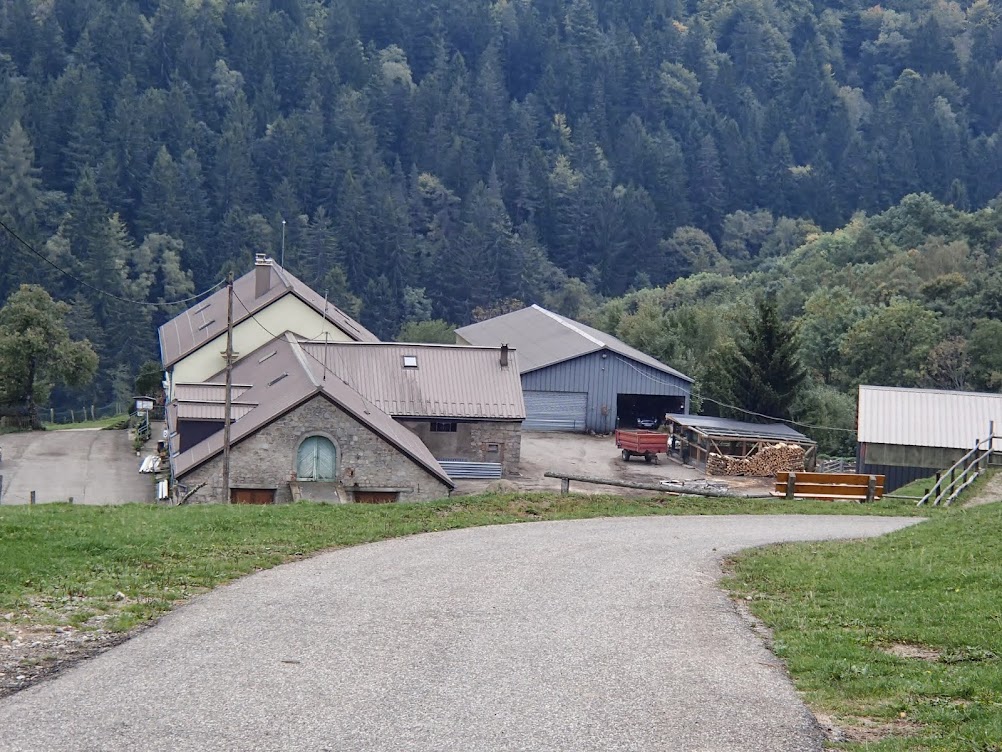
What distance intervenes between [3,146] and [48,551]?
135 metres

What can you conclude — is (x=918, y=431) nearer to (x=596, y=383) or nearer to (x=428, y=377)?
(x=428, y=377)

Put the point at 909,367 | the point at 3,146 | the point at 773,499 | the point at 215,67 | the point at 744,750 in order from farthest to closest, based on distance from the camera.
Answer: the point at 215,67, the point at 3,146, the point at 909,367, the point at 773,499, the point at 744,750

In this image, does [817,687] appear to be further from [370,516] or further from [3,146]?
[3,146]

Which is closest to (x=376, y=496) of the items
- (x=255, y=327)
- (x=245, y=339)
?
(x=255, y=327)

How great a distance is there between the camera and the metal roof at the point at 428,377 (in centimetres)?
4641

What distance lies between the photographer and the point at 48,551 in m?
17.2

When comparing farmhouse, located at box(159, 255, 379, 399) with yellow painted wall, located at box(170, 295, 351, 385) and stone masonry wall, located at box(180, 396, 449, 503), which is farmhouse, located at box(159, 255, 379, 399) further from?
stone masonry wall, located at box(180, 396, 449, 503)

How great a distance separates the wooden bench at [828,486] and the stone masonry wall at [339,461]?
9495 mm

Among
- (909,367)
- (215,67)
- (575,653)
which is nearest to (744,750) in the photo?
(575,653)

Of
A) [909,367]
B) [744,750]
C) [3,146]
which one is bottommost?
[744,750]

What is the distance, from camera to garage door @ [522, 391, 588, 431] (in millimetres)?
60406

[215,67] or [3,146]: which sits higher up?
[215,67]

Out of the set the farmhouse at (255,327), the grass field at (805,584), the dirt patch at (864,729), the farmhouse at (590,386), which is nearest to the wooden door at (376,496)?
the grass field at (805,584)

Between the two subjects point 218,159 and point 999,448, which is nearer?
point 999,448
